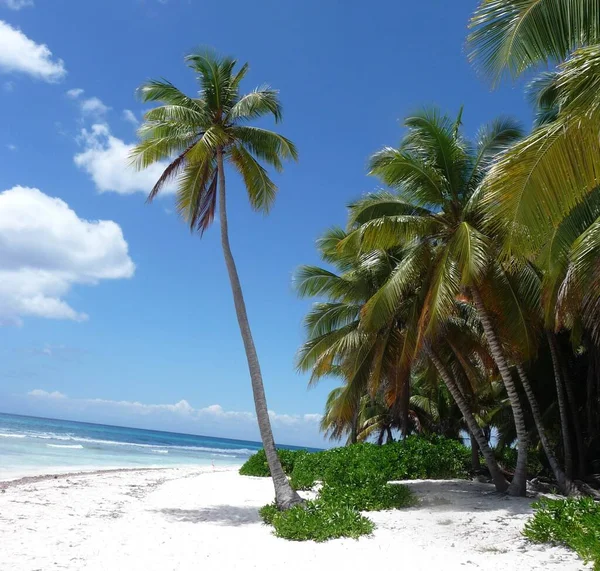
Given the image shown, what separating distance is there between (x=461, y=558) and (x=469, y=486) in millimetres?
6574

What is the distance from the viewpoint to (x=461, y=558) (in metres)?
6.79

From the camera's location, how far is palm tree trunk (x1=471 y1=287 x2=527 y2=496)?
10.6m

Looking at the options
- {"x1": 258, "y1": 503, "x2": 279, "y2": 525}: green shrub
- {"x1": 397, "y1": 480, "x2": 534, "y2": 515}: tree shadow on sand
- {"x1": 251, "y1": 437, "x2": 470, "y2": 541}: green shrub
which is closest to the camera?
{"x1": 251, "y1": 437, "x2": 470, "y2": 541}: green shrub

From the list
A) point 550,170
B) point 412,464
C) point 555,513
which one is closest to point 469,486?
point 412,464

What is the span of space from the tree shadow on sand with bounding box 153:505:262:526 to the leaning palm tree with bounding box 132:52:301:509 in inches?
75.6

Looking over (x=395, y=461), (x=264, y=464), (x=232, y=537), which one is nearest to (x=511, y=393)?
(x=395, y=461)

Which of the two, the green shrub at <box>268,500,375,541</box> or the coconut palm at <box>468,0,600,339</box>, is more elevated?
the coconut palm at <box>468,0,600,339</box>

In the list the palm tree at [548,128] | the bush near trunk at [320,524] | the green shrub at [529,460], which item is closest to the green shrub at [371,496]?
the bush near trunk at [320,524]

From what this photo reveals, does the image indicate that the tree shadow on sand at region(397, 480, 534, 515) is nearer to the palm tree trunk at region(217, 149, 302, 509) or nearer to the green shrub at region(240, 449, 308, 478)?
the palm tree trunk at region(217, 149, 302, 509)

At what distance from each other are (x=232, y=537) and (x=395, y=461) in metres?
6.47

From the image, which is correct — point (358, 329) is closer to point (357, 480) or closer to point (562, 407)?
point (357, 480)

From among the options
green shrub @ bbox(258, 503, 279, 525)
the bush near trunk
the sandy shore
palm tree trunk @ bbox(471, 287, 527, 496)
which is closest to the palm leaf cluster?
palm tree trunk @ bbox(471, 287, 527, 496)

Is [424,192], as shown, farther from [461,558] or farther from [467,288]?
[461,558]

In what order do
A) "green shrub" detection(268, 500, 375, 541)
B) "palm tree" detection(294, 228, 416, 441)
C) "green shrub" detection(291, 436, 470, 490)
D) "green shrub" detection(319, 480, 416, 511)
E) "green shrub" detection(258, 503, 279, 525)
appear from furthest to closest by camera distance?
"palm tree" detection(294, 228, 416, 441), "green shrub" detection(291, 436, 470, 490), "green shrub" detection(319, 480, 416, 511), "green shrub" detection(258, 503, 279, 525), "green shrub" detection(268, 500, 375, 541)
